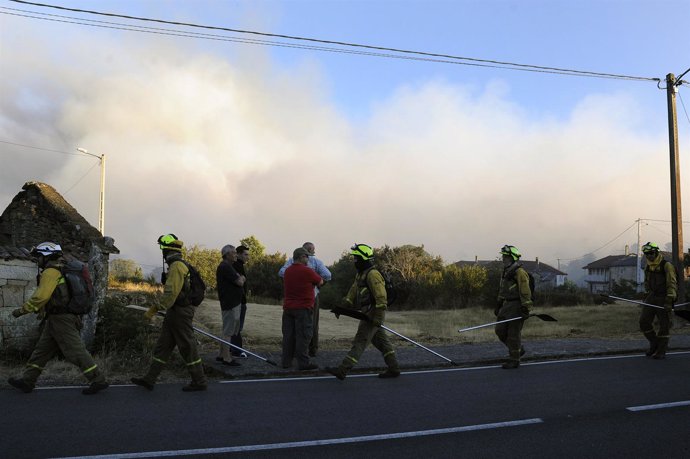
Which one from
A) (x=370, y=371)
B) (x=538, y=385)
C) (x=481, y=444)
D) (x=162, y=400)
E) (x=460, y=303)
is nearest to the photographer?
(x=481, y=444)

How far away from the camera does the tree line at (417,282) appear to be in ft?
131

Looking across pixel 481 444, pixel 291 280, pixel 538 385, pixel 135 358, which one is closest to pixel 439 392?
pixel 538 385

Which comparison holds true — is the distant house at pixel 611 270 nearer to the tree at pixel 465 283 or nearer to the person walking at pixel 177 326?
the tree at pixel 465 283

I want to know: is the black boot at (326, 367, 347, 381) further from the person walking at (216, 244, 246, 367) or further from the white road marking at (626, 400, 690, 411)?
the white road marking at (626, 400, 690, 411)

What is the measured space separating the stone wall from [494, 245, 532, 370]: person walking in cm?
811

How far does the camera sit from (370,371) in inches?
338

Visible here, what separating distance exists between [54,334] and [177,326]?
1483 mm

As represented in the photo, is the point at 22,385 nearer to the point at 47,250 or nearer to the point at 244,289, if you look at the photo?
the point at 47,250

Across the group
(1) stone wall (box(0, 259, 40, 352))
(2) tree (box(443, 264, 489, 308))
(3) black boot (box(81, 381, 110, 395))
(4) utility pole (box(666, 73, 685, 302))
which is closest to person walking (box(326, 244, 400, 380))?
(3) black boot (box(81, 381, 110, 395))

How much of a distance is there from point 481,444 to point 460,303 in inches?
1426

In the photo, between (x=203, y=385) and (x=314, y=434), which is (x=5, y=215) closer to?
(x=203, y=385)

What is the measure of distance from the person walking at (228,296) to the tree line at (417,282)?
26.3 m

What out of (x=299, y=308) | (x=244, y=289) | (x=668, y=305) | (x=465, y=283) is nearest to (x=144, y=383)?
(x=299, y=308)

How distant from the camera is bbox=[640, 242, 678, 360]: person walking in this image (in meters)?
9.72
